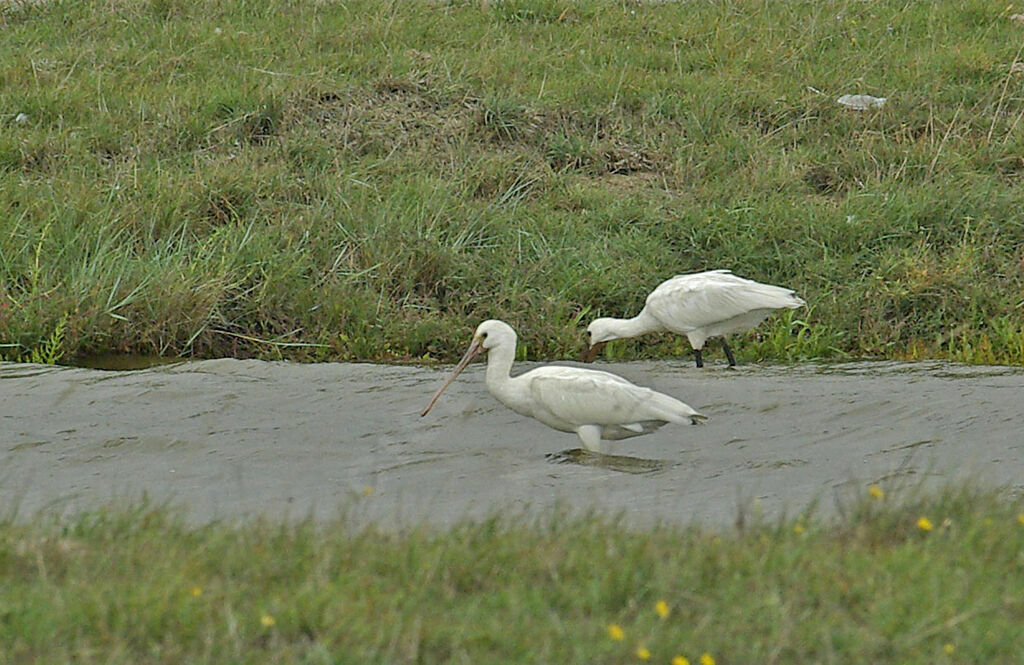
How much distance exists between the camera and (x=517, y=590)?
A: 3.85 m

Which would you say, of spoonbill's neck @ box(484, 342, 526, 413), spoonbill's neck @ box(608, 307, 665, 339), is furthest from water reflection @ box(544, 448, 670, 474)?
spoonbill's neck @ box(608, 307, 665, 339)

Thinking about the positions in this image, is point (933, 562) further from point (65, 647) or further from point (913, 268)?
point (913, 268)

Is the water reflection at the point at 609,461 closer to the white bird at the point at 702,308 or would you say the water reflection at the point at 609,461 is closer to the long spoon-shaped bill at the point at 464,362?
the long spoon-shaped bill at the point at 464,362

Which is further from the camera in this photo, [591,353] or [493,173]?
[493,173]

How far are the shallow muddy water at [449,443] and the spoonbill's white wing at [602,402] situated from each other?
0.23 meters

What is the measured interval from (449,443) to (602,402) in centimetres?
80

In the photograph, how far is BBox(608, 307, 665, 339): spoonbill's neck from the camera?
30.2 ft

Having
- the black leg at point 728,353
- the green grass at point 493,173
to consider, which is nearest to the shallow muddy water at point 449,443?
the black leg at point 728,353

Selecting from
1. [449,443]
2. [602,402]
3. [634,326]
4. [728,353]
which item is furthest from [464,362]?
[728,353]

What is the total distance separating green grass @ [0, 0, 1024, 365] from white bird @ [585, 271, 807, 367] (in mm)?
716

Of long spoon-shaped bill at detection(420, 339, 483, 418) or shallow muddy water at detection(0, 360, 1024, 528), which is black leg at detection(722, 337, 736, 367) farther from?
long spoon-shaped bill at detection(420, 339, 483, 418)

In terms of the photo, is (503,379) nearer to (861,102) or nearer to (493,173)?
(493,173)

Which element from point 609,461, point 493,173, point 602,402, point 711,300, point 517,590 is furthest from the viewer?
point 493,173

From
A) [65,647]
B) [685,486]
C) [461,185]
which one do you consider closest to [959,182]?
[461,185]
